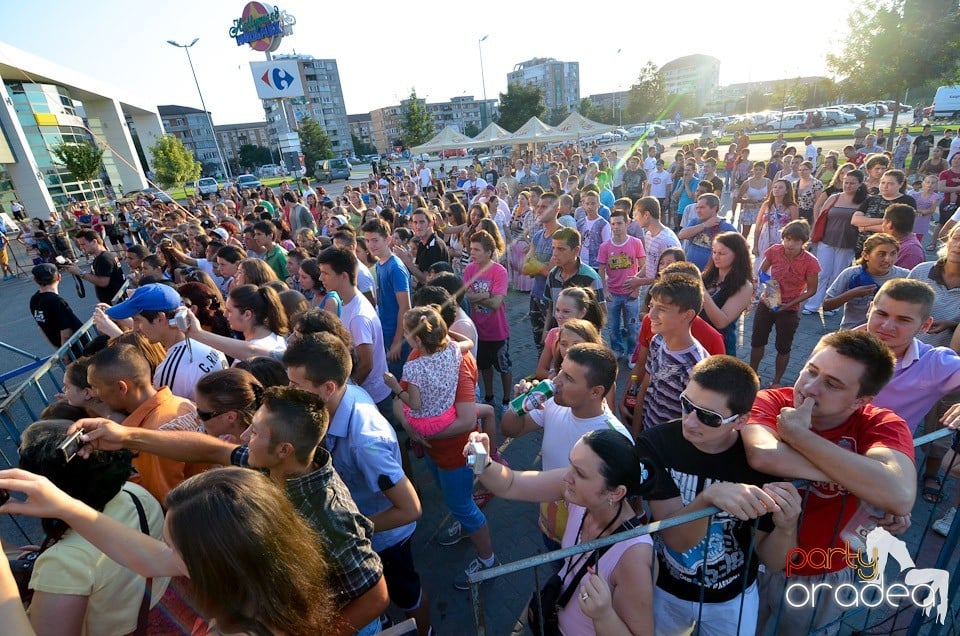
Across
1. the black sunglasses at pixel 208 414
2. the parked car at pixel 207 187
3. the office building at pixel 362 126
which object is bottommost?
the black sunglasses at pixel 208 414

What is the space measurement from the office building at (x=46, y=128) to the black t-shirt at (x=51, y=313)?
48.1 feet

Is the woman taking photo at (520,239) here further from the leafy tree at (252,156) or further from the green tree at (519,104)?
the leafy tree at (252,156)

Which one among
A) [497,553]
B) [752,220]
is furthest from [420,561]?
[752,220]

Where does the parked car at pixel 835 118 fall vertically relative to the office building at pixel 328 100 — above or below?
below

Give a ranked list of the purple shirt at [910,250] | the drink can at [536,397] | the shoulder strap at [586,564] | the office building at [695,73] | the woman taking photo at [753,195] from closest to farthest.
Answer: the shoulder strap at [586,564] → the drink can at [536,397] → the purple shirt at [910,250] → the woman taking photo at [753,195] → the office building at [695,73]

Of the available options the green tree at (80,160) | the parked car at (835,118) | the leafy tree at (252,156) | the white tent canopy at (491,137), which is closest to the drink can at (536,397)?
the white tent canopy at (491,137)

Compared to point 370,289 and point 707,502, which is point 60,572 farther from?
point 370,289

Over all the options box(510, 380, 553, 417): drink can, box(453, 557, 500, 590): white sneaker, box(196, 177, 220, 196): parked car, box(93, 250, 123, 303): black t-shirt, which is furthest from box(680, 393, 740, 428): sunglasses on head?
box(196, 177, 220, 196): parked car

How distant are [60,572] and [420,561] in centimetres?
245

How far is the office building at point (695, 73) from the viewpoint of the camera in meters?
106

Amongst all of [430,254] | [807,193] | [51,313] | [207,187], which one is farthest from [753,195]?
[207,187]

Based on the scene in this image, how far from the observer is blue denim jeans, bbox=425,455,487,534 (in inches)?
122

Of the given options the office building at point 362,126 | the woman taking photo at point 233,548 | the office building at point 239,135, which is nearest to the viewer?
the woman taking photo at point 233,548

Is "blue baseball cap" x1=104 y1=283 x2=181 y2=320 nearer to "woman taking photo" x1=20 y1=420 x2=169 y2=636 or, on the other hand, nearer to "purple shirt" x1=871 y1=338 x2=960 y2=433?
"woman taking photo" x1=20 y1=420 x2=169 y2=636
